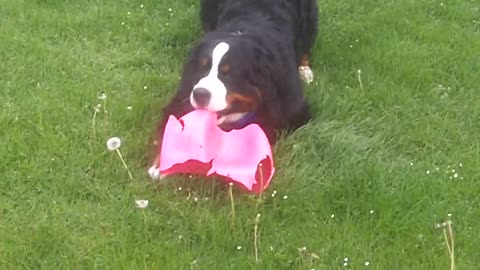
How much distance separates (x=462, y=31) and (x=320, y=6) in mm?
930

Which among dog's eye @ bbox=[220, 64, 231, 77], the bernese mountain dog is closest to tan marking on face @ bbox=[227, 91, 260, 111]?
the bernese mountain dog

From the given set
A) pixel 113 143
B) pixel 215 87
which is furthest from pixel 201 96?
pixel 113 143

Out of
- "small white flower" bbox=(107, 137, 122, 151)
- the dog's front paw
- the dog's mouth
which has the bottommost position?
the dog's front paw

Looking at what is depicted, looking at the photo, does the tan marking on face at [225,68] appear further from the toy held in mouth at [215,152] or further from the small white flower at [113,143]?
the small white flower at [113,143]

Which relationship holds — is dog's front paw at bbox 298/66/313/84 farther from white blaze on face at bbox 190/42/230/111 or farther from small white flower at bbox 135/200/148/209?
small white flower at bbox 135/200/148/209

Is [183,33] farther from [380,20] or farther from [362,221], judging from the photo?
[362,221]


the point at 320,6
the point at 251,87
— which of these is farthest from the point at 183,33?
the point at 251,87

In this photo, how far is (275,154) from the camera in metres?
4.43

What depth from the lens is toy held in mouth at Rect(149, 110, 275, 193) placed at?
3.99 m

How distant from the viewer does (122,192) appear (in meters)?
4.13

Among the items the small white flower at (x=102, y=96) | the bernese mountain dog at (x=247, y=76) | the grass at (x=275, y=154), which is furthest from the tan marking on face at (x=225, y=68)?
the small white flower at (x=102, y=96)

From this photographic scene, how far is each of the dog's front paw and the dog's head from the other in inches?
33.0

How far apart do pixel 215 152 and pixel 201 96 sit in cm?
27

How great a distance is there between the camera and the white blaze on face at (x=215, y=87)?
412 cm
